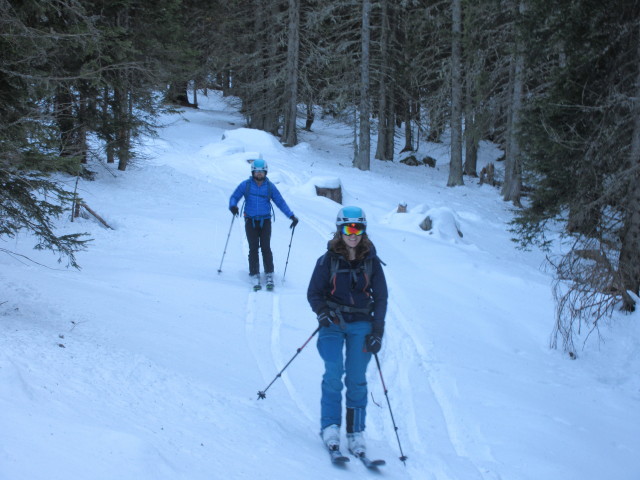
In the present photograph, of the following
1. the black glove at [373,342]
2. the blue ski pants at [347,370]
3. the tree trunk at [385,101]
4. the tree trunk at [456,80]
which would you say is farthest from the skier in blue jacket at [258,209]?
the tree trunk at [385,101]

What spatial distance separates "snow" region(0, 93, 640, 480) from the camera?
3584 millimetres

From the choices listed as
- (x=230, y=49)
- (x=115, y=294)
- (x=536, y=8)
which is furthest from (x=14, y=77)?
(x=230, y=49)

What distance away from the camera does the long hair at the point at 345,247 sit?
4324mm

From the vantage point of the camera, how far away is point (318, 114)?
44.2 m

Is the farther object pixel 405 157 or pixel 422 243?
pixel 405 157

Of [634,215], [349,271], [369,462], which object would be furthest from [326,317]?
[634,215]

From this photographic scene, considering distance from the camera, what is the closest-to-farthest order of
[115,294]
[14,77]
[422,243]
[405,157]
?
[14,77]
[115,294]
[422,243]
[405,157]

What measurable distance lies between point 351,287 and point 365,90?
22530 mm

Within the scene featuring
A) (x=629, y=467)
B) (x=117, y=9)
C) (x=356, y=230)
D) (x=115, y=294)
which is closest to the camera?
(x=356, y=230)

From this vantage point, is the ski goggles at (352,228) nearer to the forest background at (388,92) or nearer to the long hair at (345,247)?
the long hair at (345,247)

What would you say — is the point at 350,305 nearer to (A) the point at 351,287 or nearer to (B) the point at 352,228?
(A) the point at 351,287

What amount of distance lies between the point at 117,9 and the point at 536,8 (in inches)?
452

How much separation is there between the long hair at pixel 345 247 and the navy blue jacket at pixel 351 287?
0.03 metres

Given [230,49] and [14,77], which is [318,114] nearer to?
[230,49]
